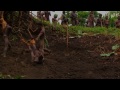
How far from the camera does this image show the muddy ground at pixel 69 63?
194 inches

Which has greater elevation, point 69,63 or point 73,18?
A: point 73,18

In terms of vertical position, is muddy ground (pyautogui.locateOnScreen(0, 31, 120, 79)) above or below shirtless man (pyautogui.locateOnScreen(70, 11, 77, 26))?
below

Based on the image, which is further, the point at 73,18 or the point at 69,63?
the point at 73,18

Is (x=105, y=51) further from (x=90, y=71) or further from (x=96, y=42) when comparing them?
(x=90, y=71)

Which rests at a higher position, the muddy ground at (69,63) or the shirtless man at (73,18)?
the shirtless man at (73,18)

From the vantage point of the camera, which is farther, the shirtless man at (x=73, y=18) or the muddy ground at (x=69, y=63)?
the shirtless man at (x=73, y=18)

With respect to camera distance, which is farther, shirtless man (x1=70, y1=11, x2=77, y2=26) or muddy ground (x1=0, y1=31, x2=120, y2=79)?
shirtless man (x1=70, y1=11, x2=77, y2=26)

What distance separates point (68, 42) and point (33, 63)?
215cm

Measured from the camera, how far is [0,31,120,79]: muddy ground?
494 cm

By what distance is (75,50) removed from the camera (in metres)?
6.75

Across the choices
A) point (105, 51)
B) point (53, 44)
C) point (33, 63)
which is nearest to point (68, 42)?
point (53, 44)

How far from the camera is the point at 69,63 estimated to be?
5.70 meters
